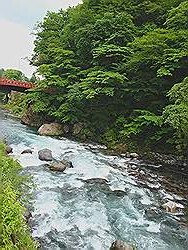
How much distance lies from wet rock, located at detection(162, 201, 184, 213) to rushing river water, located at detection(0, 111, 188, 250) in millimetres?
186

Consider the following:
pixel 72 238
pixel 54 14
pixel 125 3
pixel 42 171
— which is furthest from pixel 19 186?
pixel 54 14

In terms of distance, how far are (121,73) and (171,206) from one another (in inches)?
364

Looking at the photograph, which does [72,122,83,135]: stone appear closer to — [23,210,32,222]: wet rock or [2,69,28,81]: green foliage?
[23,210,32,222]: wet rock

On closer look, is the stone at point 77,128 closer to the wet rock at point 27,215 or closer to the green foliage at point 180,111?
the green foliage at point 180,111

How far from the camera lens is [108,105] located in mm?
18391

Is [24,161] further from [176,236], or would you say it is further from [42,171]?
[176,236]

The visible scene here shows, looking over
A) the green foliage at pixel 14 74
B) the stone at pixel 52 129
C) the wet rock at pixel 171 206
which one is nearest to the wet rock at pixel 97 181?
the wet rock at pixel 171 206

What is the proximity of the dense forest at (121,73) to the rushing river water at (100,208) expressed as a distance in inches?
116

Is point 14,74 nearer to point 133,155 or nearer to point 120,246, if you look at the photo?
point 133,155

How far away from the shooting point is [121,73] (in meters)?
17.2

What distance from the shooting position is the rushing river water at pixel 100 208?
7496 millimetres

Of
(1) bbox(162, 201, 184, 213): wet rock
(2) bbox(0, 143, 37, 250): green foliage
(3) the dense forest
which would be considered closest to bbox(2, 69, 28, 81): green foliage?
(3) the dense forest

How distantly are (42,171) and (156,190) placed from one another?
385cm

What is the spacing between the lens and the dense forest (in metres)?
15.2
